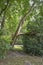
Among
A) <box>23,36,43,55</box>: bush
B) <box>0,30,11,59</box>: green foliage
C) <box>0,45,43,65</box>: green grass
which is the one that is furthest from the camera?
<box>23,36,43,55</box>: bush

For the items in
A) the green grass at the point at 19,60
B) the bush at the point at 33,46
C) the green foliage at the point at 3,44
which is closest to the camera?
the green grass at the point at 19,60

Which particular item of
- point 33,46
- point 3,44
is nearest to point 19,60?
point 3,44

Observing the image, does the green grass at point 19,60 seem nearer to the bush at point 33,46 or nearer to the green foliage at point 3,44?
the green foliage at point 3,44

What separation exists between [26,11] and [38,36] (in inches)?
123

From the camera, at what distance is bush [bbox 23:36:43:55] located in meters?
11.8

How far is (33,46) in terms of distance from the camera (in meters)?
11.8

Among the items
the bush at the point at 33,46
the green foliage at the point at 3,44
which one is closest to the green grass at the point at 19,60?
the green foliage at the point at 3,44

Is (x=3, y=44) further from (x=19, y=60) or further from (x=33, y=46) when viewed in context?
(x=33, y=46)

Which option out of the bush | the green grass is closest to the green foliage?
the green grass

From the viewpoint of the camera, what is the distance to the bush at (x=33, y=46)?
38.6 feet

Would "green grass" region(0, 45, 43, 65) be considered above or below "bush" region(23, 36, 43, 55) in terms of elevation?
below

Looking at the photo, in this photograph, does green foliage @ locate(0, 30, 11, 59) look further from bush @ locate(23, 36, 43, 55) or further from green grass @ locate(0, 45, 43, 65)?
bush @ locate(23, 36, 43, 55)

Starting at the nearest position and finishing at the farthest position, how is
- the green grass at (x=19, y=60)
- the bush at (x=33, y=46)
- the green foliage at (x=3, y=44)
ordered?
the green grass at (x=19, y=60) → the green foliage at (x=3, y=44) → the bush at (x=33, y=46)

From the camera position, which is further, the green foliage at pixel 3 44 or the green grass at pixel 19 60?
the green foliage at pixel 3 44
